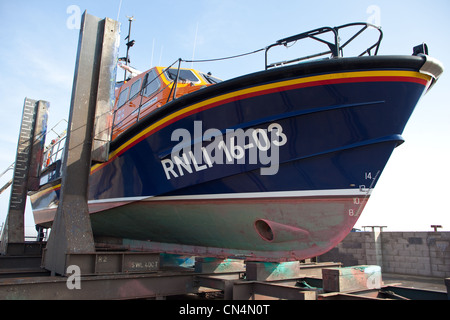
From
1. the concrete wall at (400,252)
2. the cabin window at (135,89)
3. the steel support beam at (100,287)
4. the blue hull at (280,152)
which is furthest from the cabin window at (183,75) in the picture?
Result: the concrete wall at (400,252)

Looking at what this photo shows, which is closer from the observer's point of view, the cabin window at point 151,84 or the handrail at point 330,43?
the handrail at point 330,43

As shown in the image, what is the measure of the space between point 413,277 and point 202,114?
525 centimetres

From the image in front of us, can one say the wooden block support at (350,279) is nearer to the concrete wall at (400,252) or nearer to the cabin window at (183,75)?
the cabin window at (183,75)

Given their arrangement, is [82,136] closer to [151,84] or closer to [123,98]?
[151,84]

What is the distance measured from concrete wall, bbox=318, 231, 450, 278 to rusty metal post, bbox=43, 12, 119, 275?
228 inches

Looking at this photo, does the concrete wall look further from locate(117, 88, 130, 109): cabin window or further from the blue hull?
locate(117, 88, 130, 109): cabin window

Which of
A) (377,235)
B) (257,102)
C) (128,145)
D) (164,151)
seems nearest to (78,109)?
(128,145)

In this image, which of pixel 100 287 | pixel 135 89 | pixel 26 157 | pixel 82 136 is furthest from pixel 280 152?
pixel 26 157

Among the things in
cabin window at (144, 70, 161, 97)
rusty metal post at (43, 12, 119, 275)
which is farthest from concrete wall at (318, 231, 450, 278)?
rusty metal post at (43, 12, 119, 275)

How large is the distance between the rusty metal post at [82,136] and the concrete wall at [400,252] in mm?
5783

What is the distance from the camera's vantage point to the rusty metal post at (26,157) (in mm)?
6156

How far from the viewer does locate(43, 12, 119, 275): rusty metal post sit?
10.5ft
